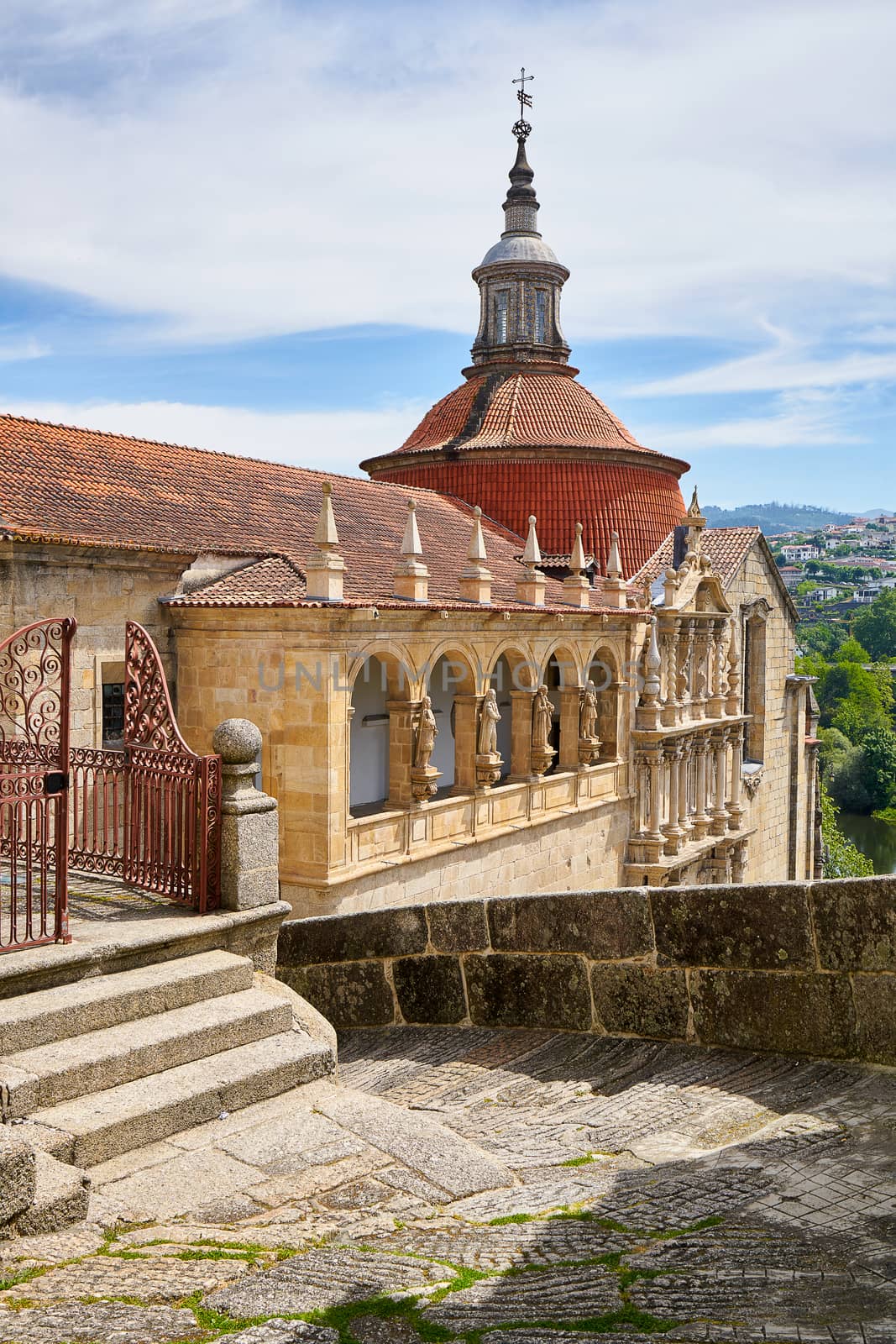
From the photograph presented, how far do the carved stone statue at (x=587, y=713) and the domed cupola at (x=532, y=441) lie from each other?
174 inches

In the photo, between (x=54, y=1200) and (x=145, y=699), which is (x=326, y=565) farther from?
(x=54, y=1200)

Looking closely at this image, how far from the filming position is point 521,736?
1848 centimetres

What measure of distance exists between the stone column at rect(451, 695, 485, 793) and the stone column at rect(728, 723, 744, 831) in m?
11.2

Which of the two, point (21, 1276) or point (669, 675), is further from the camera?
point (669, 675)

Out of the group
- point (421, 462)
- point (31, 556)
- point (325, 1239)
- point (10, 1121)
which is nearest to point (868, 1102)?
point (325, 1239)

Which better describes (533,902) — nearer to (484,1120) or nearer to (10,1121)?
(484,1120)

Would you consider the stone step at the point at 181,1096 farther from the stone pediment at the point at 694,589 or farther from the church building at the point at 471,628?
the stone pediment at the point at 694,589

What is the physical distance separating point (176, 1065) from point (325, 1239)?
5.31 ft

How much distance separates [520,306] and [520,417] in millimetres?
4022

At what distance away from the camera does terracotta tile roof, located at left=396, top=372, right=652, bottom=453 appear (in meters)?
25.8

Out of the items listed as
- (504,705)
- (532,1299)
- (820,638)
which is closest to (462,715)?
(504,705)

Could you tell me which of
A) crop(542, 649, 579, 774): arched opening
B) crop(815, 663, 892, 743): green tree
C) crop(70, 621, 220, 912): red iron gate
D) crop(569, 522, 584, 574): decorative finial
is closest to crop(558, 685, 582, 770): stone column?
crop(542, 649, 579, 774): arched opening

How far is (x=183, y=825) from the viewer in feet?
21.6

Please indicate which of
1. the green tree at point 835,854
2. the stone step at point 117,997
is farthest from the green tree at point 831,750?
the stone step at point 117,997
